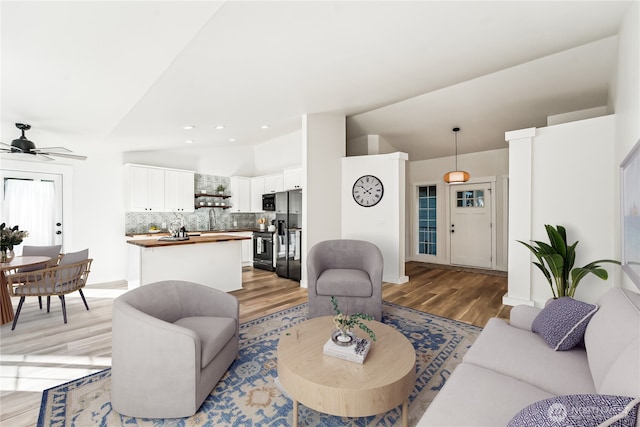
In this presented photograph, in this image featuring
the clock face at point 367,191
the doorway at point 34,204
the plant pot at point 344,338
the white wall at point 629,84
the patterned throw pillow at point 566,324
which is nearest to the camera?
the patterned throw pillow at point 566,324

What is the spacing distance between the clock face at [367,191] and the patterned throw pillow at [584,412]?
404 cm

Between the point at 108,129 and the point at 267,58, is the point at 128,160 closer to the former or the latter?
the point at 108,129

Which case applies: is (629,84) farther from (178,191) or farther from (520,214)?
(178,191)

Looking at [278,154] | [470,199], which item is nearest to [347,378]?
[278,154]

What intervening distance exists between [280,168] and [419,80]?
12.3 ft

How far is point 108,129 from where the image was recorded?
3.93m

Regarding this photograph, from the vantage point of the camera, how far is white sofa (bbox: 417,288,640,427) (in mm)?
1094

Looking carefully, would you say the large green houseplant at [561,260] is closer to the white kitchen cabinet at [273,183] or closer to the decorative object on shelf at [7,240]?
the white kitchen cabinet at [273,183]

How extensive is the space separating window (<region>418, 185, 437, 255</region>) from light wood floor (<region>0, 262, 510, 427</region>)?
125cm

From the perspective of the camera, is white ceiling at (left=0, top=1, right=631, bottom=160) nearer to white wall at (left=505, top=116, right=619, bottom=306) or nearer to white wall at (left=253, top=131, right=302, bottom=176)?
white wall at (left=505, top=116, right=619, bottom=306)

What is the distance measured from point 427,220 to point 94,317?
654cm

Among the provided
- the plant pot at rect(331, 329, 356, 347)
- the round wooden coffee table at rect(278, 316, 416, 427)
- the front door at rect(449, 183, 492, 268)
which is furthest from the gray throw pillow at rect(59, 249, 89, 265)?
the front door at rect(449, 183, 492, 268)

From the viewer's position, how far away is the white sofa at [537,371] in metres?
1.09

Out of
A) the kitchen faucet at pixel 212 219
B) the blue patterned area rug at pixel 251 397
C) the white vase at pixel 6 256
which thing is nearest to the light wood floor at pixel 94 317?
the blue patterned area rug at pixel 251 397
